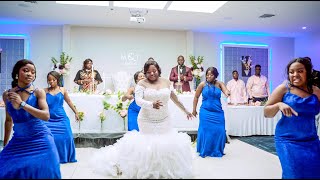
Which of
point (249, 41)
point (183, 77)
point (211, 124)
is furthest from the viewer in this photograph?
point (249, 41)

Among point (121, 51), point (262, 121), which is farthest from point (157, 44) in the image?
point (262, 121)

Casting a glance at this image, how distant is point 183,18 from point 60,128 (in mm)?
4616

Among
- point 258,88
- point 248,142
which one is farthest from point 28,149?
point 258,88

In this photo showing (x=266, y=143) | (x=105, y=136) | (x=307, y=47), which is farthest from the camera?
(x=307, y=47)

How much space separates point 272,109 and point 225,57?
821 cm

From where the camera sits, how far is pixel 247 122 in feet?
24.8

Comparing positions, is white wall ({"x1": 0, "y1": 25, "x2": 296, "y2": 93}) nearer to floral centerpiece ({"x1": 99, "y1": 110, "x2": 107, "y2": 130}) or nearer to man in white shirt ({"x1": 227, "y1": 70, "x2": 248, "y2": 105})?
man in white shirt ({"x1": 227, "y1": 70, "x2": 248, "y2": 105})

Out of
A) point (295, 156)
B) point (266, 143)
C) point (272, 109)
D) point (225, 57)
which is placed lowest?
point (266, 143)

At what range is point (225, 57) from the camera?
1068 cm

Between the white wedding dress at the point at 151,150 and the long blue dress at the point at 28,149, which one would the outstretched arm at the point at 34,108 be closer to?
the long blue dress at the point at 28,149

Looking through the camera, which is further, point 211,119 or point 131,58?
point 131,58

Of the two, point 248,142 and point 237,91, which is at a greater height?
point 237,91

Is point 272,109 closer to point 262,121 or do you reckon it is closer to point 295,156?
point 295,156

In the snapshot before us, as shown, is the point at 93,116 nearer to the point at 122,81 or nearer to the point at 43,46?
the point at 122,81
